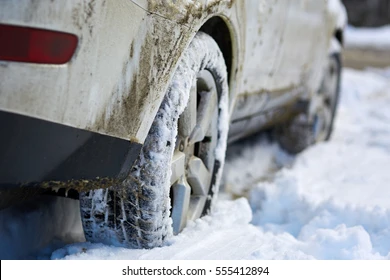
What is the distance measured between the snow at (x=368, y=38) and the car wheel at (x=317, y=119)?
9.98 m

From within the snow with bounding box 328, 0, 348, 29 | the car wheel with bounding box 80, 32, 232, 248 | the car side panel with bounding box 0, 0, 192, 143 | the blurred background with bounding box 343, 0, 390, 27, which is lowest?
the car wheel with bounding box 80, 32, 232, 248

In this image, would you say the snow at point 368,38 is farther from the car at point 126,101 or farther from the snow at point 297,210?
the car at point 126,101

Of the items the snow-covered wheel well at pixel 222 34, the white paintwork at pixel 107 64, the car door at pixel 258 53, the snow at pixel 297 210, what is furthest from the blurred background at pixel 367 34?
the white paintwork at pixel 107 64

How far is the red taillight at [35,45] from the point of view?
6.18 ft

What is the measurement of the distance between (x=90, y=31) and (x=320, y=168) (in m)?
2.97

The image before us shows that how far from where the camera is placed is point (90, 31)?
202cm

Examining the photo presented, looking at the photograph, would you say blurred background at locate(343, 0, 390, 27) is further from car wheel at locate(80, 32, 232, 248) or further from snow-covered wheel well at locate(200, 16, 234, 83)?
car wheel at locate(80, 32, 232, 248)

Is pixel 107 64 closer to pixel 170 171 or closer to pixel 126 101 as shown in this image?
pixel 126 101

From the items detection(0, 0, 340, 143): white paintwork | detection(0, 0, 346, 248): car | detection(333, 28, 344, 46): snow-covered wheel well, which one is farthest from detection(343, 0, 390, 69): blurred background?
detection(0, 0, 340, 143): white paintwork

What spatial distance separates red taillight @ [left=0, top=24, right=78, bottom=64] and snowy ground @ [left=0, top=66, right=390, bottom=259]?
83 cm

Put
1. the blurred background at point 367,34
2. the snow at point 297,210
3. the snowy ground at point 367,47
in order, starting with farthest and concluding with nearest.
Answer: the blurred background at point 367,34 → the snowy ground at point 367,47 → the snow at point 297,210

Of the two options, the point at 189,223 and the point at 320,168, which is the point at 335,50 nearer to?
the point at 320,168

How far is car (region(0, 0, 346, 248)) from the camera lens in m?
1.95
